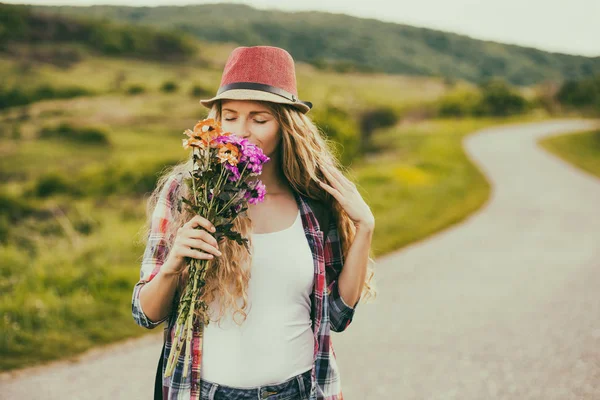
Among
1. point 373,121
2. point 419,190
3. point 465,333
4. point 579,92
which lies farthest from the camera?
point 579,92

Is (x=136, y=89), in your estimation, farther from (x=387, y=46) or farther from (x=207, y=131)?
(x=387, y=46)

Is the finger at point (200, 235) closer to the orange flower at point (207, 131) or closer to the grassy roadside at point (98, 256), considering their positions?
the orange flower at point (207, 131)

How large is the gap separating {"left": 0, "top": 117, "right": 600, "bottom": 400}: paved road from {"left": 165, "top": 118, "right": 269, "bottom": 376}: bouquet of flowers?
2854mm

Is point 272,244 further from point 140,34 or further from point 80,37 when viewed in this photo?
point 140,34

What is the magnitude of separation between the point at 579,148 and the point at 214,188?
83.4ft

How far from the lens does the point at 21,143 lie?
1734 cm

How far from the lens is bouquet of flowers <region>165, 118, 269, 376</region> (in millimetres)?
1506

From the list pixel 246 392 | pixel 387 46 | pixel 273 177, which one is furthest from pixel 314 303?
pixel 387 46

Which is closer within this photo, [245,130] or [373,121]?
[245,130]

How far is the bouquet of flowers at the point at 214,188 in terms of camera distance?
151 cm

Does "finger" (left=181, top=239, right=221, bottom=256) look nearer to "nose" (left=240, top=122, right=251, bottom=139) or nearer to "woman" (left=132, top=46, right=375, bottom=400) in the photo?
"woman" (left=132, top=46, right=375, bottom=400)

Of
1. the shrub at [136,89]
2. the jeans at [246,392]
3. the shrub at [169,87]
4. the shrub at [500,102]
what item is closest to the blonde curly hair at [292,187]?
the jeans at [246,392]

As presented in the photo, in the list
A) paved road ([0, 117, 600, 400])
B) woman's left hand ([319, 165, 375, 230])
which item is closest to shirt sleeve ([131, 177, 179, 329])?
woman's left hand ([319, 165, 375, 230])

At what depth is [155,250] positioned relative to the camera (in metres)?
1.66
